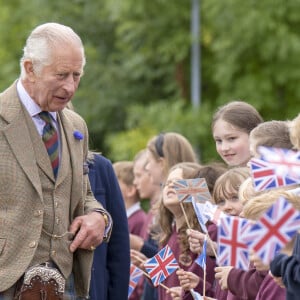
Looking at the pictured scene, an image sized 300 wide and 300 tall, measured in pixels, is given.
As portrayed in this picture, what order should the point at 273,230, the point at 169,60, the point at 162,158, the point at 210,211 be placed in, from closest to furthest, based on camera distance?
the point at 273,230 → the point at 210,211 → the point at 162,158 → the point at 169,60

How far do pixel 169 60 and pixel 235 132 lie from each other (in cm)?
1367

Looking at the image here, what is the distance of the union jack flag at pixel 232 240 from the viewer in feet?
16.1

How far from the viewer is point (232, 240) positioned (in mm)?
4918

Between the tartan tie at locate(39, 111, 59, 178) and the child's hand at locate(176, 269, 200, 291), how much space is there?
1433mm

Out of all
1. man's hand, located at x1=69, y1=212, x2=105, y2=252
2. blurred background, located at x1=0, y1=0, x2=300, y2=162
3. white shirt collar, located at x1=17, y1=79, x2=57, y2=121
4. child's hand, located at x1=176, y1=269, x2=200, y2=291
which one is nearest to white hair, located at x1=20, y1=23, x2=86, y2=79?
white shirt collar, located at x1=17, y1=79, x2=57, y2=121

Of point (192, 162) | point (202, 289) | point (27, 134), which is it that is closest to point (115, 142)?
point (192, 162)

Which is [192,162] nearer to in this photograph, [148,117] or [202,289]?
[202,289]

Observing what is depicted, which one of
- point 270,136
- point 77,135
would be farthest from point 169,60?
point 77,135

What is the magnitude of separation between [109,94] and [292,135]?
16.6m

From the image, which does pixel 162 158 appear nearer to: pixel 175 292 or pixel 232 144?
pixel 232 144

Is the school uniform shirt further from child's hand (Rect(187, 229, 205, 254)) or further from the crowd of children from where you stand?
child's hand (Rect(187, 229, 205, 254))

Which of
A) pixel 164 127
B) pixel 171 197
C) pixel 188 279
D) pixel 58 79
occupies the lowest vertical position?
pixel 164 127

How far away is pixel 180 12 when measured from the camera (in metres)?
20.7

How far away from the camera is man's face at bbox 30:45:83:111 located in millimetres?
5918
